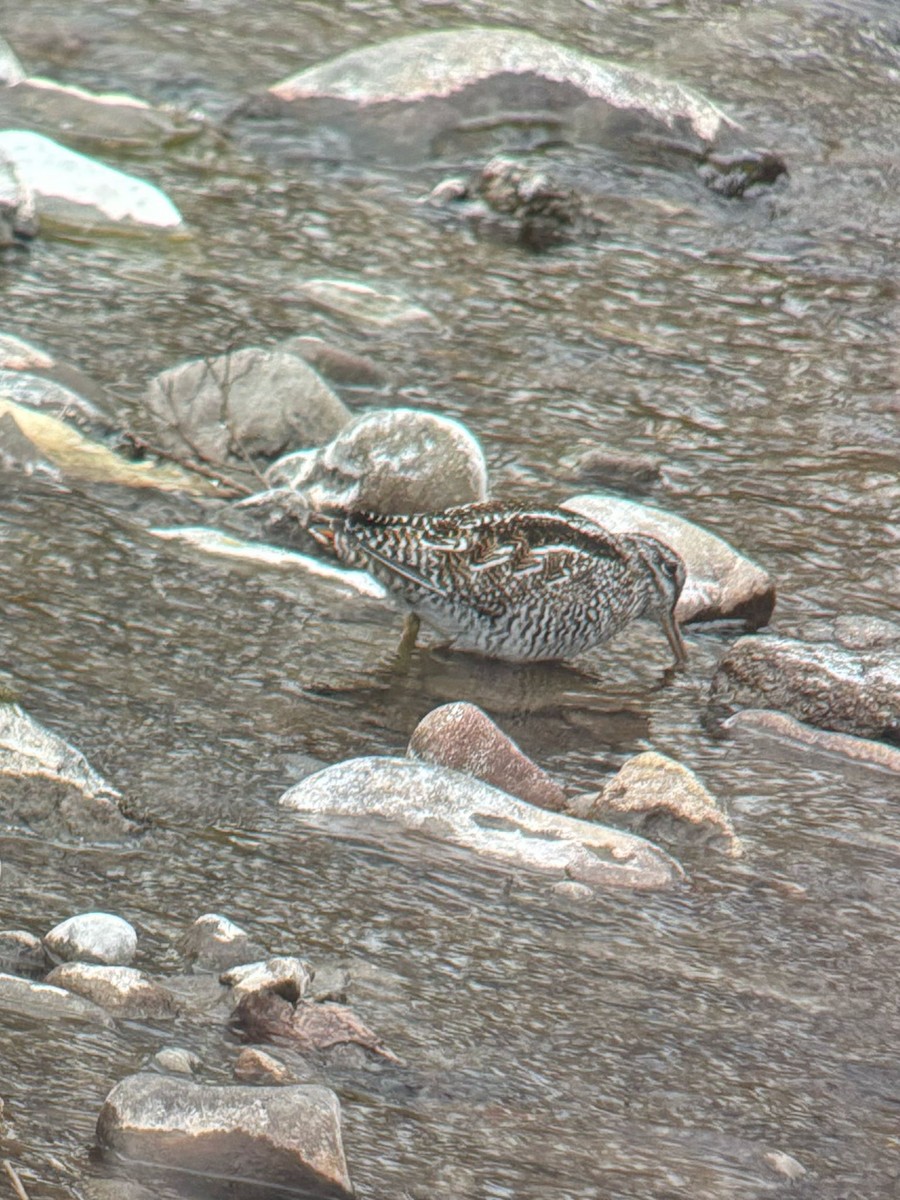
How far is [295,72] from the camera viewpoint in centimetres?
1288

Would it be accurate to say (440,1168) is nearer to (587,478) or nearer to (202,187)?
(587,478)

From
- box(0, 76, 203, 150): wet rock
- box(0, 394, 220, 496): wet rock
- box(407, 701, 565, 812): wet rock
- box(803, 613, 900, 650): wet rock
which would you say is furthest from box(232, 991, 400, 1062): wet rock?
box(0, 76, 203, 150): wet rock

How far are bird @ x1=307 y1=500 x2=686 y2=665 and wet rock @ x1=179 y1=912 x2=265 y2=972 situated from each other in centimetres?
237

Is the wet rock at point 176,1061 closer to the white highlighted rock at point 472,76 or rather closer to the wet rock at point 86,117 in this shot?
the wet rock at point 86,117

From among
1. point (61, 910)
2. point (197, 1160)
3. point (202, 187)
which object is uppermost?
point (197, 1160)

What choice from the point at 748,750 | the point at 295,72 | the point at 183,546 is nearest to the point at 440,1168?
the point at 748,750

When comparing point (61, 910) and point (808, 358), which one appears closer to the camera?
point (61, 910)

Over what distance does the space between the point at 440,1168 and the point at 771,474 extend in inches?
209

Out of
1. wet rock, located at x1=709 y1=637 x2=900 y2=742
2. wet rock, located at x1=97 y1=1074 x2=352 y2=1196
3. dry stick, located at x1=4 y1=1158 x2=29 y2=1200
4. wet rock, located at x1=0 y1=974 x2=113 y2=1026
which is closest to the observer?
dry stick, located at x1=4 y1=1158 x2=29 y2=1200

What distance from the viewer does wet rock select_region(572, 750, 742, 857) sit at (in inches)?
197

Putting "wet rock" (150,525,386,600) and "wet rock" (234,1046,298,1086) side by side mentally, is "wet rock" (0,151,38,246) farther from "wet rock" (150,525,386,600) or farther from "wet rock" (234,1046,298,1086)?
"wet rock" (234,1046,298,1086)

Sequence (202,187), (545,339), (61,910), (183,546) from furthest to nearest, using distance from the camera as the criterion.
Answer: (202,187)
(545,339)
(183,546)
(61,910)

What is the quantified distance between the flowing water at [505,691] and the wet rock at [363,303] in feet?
0.37

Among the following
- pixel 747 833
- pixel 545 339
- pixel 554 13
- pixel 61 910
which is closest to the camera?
pixel 61 910
